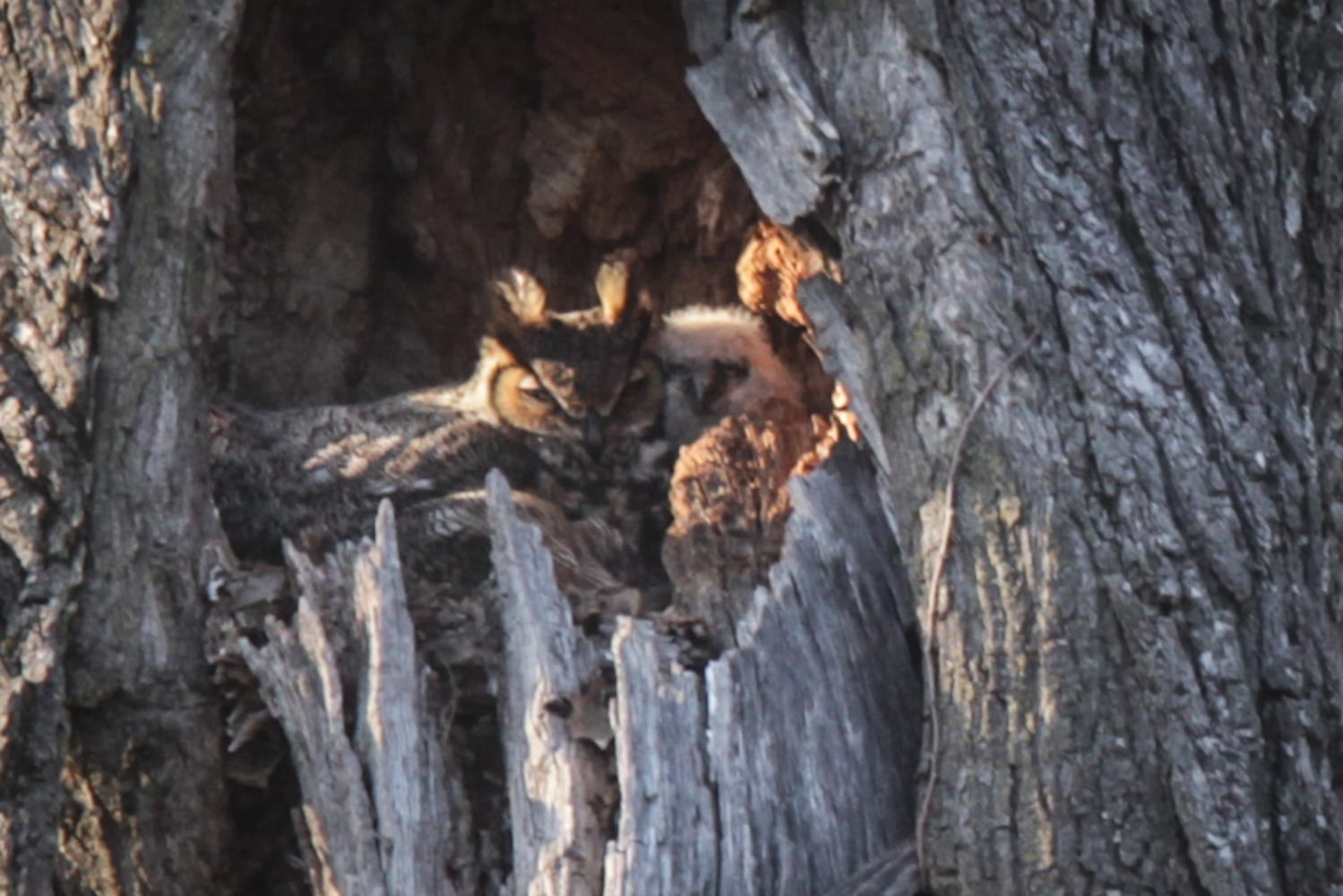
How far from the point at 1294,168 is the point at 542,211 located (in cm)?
200

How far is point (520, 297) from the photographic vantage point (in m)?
3.88

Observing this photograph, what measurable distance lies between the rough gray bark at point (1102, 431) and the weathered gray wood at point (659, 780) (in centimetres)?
34

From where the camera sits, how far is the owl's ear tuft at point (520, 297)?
152 inches

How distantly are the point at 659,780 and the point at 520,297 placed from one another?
5.27 ft

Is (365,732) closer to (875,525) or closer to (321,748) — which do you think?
(321,748)

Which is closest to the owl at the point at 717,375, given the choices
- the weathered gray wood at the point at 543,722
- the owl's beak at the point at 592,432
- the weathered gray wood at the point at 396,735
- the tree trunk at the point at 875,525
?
the owl's beak at the point at 592,432

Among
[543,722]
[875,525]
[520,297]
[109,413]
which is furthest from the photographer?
[520,297]

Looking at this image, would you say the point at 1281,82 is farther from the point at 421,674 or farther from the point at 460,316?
the point at 460,316

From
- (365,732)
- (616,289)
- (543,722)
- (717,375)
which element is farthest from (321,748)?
(717,375)

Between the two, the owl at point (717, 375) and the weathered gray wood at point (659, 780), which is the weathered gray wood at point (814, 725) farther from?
the owl at point (717, 375)

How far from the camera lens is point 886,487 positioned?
2.65m

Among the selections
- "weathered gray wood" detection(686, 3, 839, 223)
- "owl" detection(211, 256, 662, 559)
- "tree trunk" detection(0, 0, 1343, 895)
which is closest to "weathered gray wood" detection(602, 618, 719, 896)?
"tree trunk" detection(0, 0, 1343, 895)

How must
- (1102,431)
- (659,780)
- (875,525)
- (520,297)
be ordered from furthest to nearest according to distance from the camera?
(520,297) → (875,525) → (659,780) → (1102,431)

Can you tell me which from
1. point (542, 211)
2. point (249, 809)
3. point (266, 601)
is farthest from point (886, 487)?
point (542, 211)
